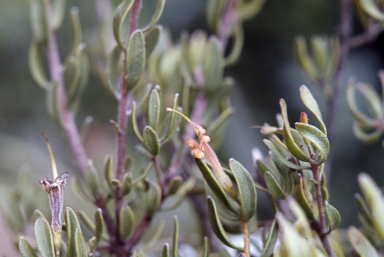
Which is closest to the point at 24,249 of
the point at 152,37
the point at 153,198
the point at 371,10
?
the point at 153,198

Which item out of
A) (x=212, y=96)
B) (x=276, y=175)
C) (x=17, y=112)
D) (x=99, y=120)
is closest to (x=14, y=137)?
(x=17, y=112)

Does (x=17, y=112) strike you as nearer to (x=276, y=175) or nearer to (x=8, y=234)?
(x=8, y=234)

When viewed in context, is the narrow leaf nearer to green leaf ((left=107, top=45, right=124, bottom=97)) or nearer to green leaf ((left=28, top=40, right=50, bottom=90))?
green leaf ((left=107, top=45, right=124, bottom=97))

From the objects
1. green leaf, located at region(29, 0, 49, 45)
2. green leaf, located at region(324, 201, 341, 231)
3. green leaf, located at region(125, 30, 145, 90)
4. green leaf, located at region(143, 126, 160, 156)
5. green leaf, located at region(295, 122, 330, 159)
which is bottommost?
green leaf, located at region(324, 201, 341, 231)

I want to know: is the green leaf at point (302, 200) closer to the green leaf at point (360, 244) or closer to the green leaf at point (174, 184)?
the green leaf at point (360, 244)

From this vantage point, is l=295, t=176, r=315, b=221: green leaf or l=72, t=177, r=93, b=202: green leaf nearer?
l=295, t=176, r=315, b=221: green leaf

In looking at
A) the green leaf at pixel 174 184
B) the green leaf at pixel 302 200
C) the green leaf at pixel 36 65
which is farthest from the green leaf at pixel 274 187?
the green leaf at pixel 36 65

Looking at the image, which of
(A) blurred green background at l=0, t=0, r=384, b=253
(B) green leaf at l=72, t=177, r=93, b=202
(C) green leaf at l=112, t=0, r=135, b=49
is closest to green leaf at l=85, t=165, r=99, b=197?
(B) green leaf at l=72, t=177, r=93, b=202
